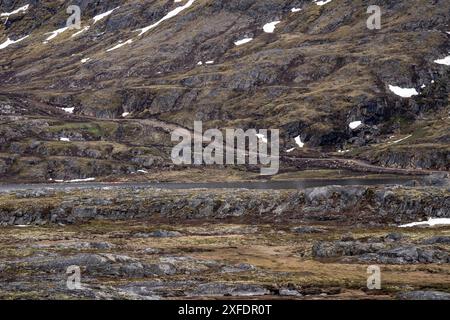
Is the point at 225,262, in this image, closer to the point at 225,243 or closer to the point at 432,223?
the point at 225,243

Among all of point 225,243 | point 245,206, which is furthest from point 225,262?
point 245,206

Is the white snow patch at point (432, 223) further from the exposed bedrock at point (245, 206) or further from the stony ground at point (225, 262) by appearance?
the stony ground at point (225, 262)

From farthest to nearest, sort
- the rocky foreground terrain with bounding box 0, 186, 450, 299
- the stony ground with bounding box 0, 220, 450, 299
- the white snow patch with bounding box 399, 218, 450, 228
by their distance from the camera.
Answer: the white snow patch with bounding box 399, 218, 450, 228, the rocky foreground terrain with bounding box 0, 186, 450, 299, the stony ground with bounding box 0, 220, 450, 299

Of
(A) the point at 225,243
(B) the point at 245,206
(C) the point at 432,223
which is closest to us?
(A) the point at 225,243

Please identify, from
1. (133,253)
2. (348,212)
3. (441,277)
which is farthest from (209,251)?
(348,212)

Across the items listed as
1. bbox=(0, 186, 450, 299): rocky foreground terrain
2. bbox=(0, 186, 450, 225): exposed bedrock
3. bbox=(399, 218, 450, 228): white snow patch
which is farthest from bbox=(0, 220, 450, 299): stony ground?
bbox=(0, 186, 450, 225): exposed bedrock

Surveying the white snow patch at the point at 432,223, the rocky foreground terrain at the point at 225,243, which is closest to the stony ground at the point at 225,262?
the rocky foreground terrain at the point at 225,243

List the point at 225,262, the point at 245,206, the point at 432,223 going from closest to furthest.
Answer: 1. the point at 225,262
2. the point at 432,223
3. the point at 245,206

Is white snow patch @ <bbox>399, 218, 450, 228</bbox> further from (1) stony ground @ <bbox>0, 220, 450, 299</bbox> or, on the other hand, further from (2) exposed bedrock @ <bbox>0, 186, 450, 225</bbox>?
(1) stony ground @ <bbox>0, 220, 450, 299</bbox>
